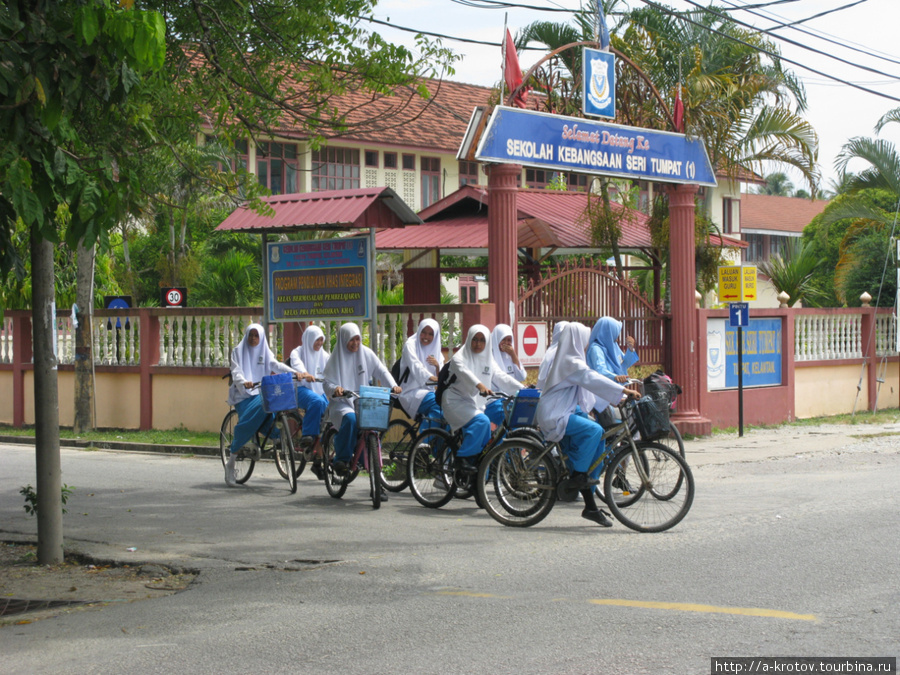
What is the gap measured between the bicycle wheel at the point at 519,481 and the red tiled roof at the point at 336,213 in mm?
4588

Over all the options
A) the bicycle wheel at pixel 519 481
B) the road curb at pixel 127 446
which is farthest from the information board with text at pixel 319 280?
the bicycle wheel at pixel 519 481

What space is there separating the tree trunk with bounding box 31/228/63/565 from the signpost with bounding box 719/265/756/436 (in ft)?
36.9

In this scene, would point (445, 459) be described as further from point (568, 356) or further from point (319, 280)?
point (319, 280)

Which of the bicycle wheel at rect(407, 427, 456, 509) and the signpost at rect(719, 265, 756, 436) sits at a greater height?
the signpost at rect(719, 265, 756, 436)

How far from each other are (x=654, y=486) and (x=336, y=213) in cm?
596

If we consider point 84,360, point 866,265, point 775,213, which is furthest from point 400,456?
point 775,213

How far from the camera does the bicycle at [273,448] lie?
1137 centimetres

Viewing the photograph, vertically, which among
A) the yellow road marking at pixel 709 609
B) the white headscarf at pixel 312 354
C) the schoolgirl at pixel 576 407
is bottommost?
the yellow road marking at pixel 709 609

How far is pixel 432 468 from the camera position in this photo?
1029 cm

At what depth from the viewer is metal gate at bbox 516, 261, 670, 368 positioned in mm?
15008

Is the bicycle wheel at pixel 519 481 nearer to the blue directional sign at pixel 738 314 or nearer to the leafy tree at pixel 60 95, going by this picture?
the leafy tree at pixel 60 95

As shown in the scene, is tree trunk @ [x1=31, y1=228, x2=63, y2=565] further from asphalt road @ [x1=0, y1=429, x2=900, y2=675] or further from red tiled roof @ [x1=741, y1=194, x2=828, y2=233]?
red tiled roof @ [x1=741, y1=194, x2=828, y2=233]

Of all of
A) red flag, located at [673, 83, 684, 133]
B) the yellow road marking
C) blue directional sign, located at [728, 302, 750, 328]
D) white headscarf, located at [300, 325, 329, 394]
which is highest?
red flag, located at [673, 83, 684, 133]

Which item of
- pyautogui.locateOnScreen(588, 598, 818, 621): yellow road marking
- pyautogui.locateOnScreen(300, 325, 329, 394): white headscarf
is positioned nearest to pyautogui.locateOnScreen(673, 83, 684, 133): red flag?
pyautogui.locateOnScreen(300, 325, 329, 394): white headscarf
